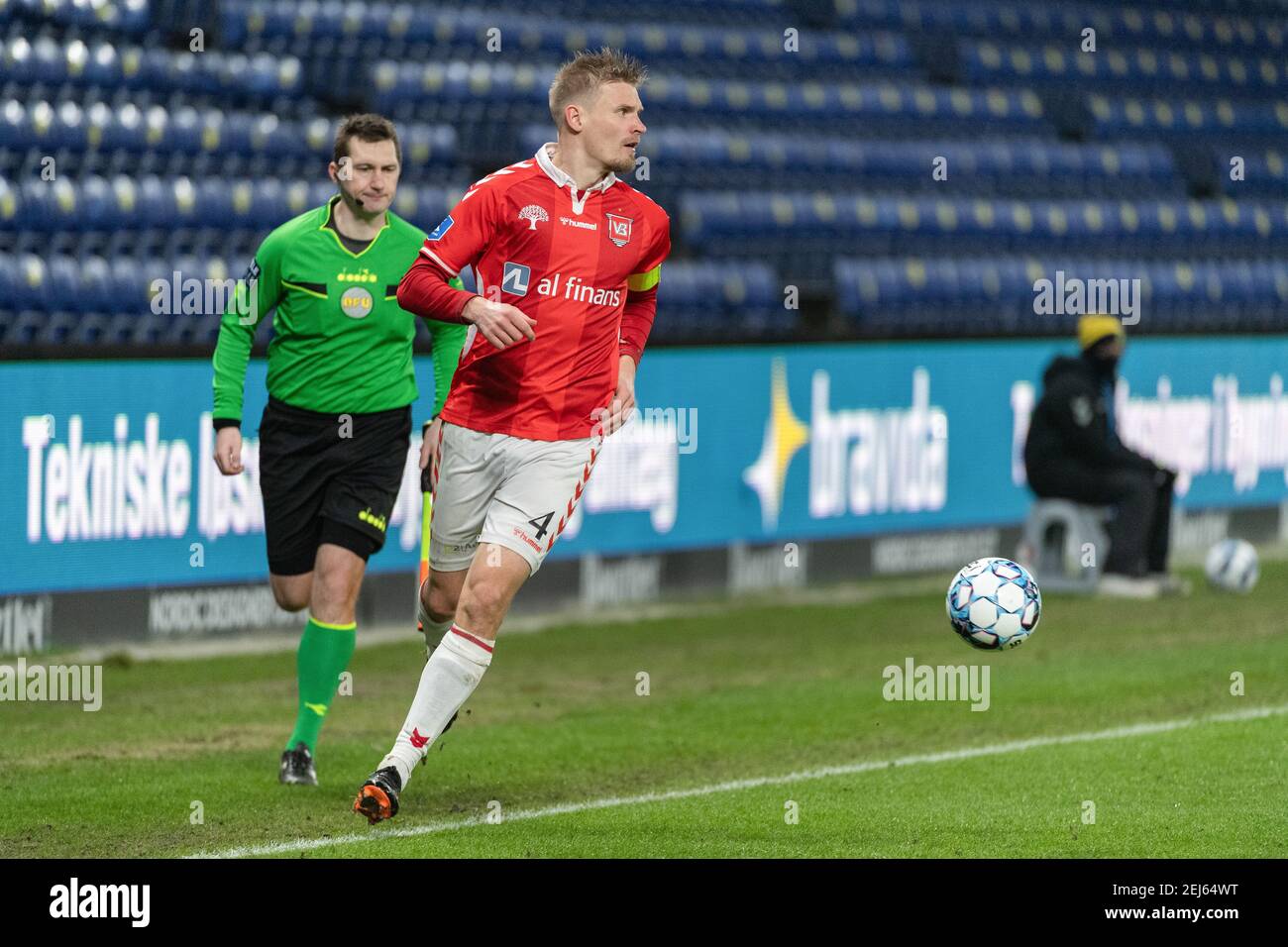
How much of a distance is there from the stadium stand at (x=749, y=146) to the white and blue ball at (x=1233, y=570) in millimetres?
2564

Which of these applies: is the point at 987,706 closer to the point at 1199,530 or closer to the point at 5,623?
the point at 5,623

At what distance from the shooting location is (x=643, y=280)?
7281mm

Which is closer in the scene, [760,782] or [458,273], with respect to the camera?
[458,273]

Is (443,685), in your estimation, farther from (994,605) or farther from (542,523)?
(994,605)

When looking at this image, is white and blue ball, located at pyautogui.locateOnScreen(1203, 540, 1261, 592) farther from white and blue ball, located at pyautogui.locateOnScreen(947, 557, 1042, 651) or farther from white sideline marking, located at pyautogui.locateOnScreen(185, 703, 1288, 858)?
white and blue ball, located at pyautogui.locateOnScreen(947, 557, 1042, 651)

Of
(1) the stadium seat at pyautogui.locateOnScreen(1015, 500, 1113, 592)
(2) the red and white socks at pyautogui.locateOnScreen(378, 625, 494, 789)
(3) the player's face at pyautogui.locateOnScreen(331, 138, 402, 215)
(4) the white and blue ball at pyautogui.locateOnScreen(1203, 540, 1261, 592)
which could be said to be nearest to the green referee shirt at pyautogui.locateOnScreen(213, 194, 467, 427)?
(3) the player's face at pyautogui.locateOnScreen(331, 138, 402, 215)

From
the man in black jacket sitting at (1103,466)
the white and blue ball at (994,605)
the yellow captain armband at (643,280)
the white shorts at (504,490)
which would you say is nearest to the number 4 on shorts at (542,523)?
the white shorts at (504,490)

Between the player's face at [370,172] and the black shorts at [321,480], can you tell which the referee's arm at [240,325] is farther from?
the player's face at [370,172]

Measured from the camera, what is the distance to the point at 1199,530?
17.1m

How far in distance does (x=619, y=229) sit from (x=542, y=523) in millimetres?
987

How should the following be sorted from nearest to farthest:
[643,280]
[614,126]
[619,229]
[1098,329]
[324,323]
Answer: [614,126]
[619,229]
[643,280]
[324,323]
[1098,329]

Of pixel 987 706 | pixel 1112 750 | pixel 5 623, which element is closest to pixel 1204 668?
pixel 987 706

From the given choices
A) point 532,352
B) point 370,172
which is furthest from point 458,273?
point 370,172

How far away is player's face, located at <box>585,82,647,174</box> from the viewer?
269 inches
